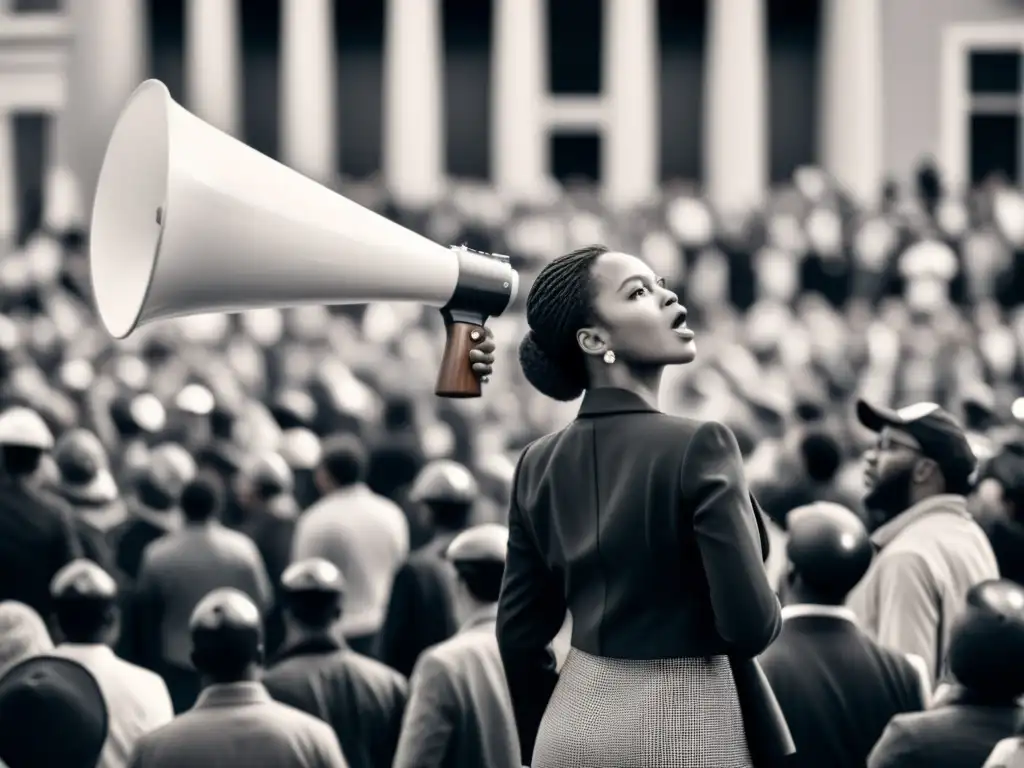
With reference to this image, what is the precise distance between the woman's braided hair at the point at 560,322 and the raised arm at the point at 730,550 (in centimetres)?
43

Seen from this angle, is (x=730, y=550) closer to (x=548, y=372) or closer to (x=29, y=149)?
(x=548, y=372)

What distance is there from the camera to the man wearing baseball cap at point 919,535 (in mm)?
6535

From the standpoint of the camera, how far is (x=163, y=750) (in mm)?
5574

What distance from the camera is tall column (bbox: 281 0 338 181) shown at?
35.0 m

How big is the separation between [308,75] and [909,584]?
29788 mm

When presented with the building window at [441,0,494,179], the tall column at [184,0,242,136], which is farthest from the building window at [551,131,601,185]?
the tall column at [184,0,242,136]

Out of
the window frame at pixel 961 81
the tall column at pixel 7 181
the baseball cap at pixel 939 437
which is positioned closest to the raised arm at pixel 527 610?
the baseball cap at pixel 939 437

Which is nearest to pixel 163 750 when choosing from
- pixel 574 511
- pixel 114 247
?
pixel 114 247

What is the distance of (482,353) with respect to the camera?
167 inches

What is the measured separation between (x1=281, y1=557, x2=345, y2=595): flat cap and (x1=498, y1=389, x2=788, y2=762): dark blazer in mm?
2637

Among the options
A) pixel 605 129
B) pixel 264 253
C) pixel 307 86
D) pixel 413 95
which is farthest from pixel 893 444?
pixel 605 129

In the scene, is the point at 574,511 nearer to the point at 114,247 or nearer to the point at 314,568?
the point at 114,247

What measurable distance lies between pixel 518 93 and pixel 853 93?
561 cm

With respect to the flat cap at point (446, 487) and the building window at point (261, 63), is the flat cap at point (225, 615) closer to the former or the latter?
the flat cap at point (446, 487)
